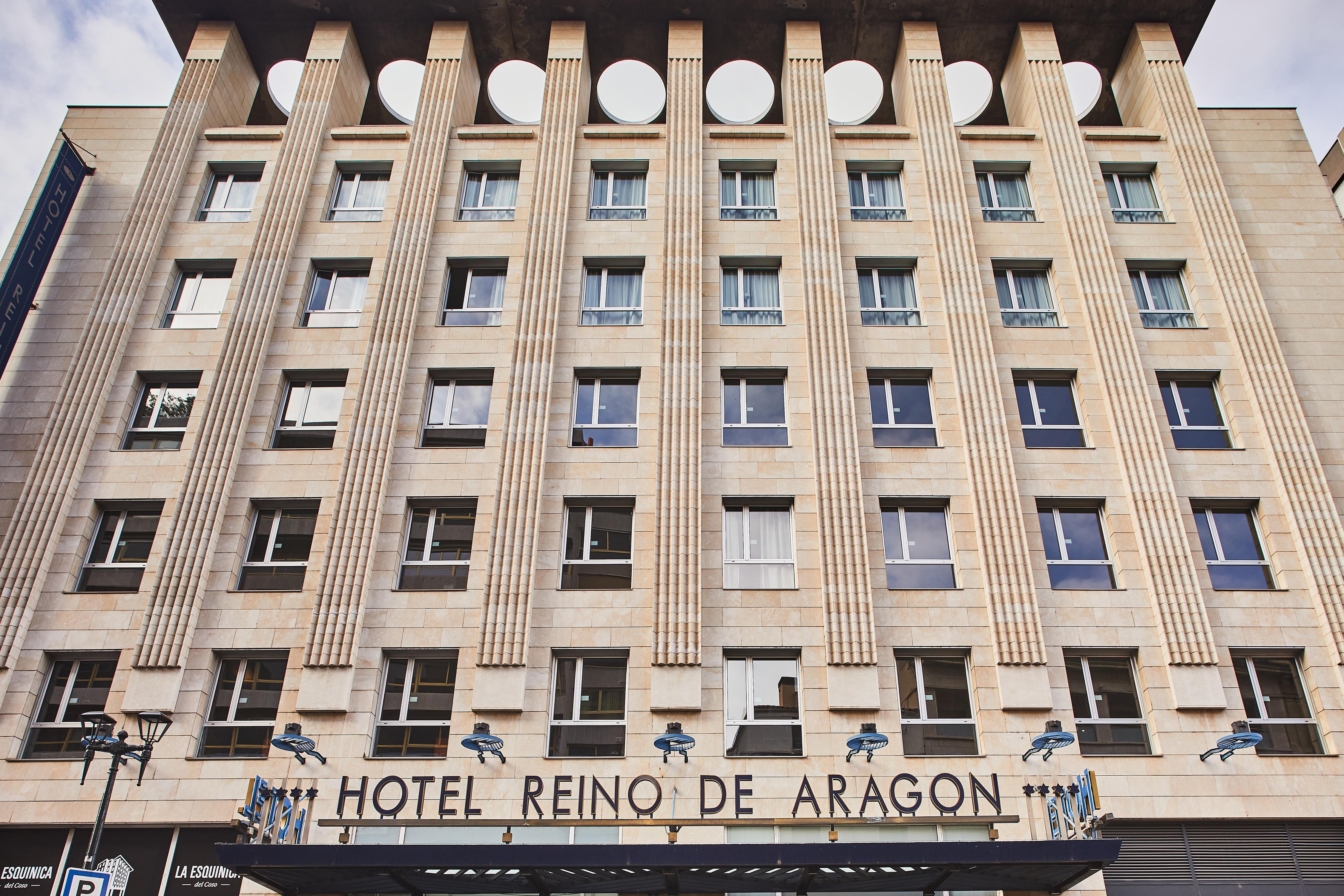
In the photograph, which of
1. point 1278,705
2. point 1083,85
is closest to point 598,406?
point 1278,705

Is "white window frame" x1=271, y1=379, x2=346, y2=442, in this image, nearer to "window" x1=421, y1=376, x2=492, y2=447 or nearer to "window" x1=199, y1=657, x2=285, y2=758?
"window" x1=421, y1=376, x2=492, y2=447

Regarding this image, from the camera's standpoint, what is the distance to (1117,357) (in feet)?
80.2

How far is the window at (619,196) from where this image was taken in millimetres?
27250

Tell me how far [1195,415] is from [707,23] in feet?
61.7

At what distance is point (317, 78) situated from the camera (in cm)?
2928

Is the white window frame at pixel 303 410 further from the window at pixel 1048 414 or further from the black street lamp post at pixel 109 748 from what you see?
the window at pixel 1048 414

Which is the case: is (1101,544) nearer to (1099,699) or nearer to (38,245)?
(1099,699)

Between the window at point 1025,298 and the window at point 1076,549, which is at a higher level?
the window at point 1025,298

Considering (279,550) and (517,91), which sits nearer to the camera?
(279,550)

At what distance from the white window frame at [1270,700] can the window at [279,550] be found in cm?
2185

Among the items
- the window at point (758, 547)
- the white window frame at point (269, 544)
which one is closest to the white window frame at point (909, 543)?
the window at point (758, 547)

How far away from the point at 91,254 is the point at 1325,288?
1368 inches

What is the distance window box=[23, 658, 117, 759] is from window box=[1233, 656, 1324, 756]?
25.4m

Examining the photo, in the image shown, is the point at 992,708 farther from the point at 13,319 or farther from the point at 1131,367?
the point at 13,319
